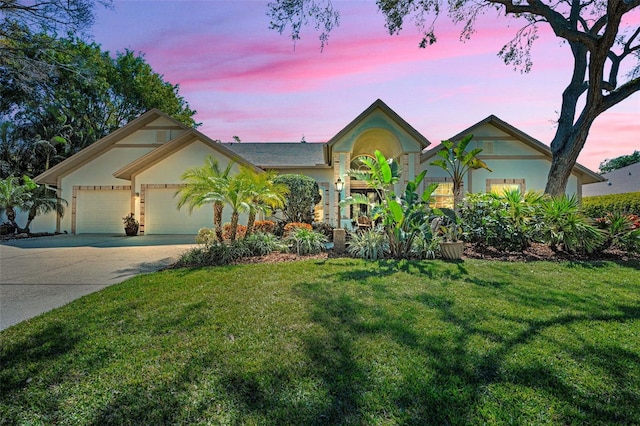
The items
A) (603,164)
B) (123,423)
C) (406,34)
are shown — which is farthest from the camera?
(603,164)

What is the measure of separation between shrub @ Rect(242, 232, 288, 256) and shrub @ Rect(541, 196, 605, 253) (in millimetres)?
7017

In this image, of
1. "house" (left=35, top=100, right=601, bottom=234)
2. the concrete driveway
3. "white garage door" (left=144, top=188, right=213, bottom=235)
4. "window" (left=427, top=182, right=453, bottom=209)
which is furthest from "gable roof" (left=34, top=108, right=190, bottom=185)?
"window" (left=427, top=182, right=453, bottom=209)

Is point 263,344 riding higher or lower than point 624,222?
lower

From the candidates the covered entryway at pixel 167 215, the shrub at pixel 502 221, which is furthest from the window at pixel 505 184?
the covered entryway at pixel 167 215

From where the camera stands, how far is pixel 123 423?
2328 mm

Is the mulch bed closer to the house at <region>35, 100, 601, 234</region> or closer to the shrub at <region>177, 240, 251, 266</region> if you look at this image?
the shrub at <region>177, 240, 251, 266</region>

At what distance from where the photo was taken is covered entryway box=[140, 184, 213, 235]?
15.4 m

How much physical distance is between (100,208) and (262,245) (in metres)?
13.1

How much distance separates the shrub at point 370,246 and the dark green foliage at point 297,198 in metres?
3.77

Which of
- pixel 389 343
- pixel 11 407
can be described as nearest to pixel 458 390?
pixel 389 343

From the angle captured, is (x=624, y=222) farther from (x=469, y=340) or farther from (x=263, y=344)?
(x=263, y=344)

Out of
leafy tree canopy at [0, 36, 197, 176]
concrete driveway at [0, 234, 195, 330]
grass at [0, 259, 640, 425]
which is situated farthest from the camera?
leafy tree canopy at [0, 36, 197, 176]

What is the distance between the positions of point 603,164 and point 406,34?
65.3 metres

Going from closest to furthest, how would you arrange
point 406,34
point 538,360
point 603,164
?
point 538,360, point 406,34, point 603,164
